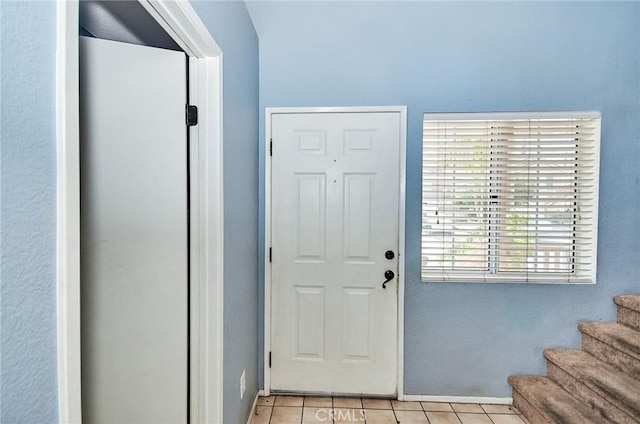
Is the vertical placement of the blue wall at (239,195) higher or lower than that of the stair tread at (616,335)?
higher

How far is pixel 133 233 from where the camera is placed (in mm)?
1202

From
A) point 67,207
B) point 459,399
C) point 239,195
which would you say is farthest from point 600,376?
point 67,207

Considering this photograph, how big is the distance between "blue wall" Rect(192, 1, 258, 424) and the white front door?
0.19 metres

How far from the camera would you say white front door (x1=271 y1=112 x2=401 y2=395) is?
Answer: 204cm

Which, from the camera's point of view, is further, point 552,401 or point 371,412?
point 371,412

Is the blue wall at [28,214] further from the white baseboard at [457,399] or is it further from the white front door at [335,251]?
the white baseboard at [457,399]

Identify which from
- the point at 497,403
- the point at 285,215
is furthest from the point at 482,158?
the point at 497,403

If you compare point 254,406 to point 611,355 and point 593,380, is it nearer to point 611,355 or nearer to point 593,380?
point 593,380

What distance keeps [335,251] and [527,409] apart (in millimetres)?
1573

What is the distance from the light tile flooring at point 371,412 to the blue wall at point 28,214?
5.38 feet

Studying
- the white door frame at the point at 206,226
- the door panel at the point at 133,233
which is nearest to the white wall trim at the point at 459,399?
the white door frame at the point at 206,226

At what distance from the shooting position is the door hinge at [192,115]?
1.26 m

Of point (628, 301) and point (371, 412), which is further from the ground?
point (628, 301)

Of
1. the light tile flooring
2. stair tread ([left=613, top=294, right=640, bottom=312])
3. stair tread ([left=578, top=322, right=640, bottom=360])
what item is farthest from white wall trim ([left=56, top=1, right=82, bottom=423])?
stair tread ([left=613, top=294, right=640, bottom=312])
